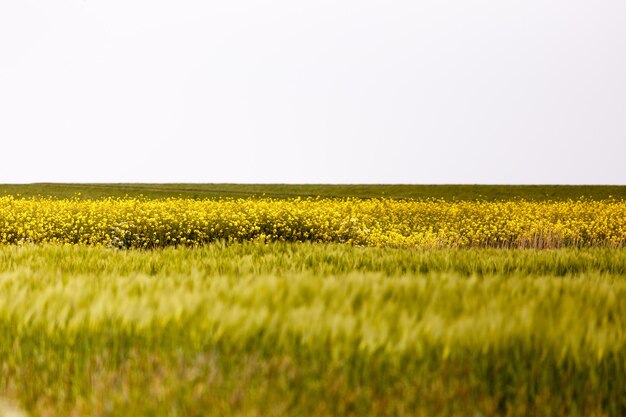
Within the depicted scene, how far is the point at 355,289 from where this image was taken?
4.94 meters

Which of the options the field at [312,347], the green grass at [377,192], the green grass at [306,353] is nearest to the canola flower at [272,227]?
the field at [312,347]

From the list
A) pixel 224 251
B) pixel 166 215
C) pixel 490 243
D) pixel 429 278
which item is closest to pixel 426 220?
pixel 490 243

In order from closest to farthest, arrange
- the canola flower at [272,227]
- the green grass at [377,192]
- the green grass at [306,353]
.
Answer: the green grass at [306,353]
the canola flower at [272,227]
the green grass at [377,192]

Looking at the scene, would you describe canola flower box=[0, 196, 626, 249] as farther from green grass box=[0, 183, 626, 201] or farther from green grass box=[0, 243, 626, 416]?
green grass box=[0, 183, 626, 201]

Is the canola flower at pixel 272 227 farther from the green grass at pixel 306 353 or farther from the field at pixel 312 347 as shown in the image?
the green grass at pixel 306 353

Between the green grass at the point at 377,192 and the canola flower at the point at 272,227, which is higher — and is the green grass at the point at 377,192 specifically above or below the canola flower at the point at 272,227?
above

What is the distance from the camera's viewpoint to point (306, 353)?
3.70 m

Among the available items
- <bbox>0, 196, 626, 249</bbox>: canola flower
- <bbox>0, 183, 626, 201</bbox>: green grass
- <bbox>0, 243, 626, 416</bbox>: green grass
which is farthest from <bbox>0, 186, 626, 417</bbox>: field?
<bbox>0, 183, 626, 201</bbox>: green grass

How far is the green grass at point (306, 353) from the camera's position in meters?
3.54

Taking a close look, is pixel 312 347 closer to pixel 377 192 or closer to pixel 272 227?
pixel 272 227

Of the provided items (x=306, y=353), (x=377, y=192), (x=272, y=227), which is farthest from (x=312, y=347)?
(x=377, y=192)

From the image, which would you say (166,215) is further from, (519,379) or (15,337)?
(519,379)

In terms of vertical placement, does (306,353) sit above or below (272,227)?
above

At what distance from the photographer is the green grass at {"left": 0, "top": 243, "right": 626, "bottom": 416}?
354 centimetres
